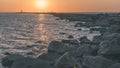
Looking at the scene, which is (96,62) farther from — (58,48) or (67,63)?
(58,48)

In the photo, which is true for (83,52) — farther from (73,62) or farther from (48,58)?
(73,62)

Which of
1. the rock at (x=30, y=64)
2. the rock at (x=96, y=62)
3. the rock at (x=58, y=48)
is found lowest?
the rock at (x=58, y=48)

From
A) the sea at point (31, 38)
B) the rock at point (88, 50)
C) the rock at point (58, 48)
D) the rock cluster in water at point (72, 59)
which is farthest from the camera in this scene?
the sea at point (31, 38)

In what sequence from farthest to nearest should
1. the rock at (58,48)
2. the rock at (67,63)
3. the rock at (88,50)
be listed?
the rock at (58,48)
the rock at (88,50)
the rock at (67,63)

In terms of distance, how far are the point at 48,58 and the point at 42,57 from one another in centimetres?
44

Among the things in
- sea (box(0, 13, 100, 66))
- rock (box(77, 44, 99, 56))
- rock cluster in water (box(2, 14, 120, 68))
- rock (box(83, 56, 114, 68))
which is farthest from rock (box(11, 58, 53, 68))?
sea (box(0, 13, 100, 66))

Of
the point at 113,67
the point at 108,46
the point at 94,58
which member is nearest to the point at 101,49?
the point at 108,46

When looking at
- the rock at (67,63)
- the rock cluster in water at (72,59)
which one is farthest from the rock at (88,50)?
the rock at (67,63)

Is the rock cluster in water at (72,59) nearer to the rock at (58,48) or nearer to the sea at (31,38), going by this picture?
the rock at (58,48)

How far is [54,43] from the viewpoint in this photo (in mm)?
24391

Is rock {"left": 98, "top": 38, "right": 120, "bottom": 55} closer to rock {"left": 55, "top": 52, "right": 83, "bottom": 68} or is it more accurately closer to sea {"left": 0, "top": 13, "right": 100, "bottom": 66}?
rock {"left": 55, "top": 52, "right": 83, "bottom": 68}

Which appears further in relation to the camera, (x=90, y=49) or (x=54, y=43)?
(x=54, y=43)

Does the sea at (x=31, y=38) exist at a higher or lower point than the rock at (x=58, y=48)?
lower

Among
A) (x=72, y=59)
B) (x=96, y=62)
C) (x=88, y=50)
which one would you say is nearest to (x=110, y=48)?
(x=88, y=50)
